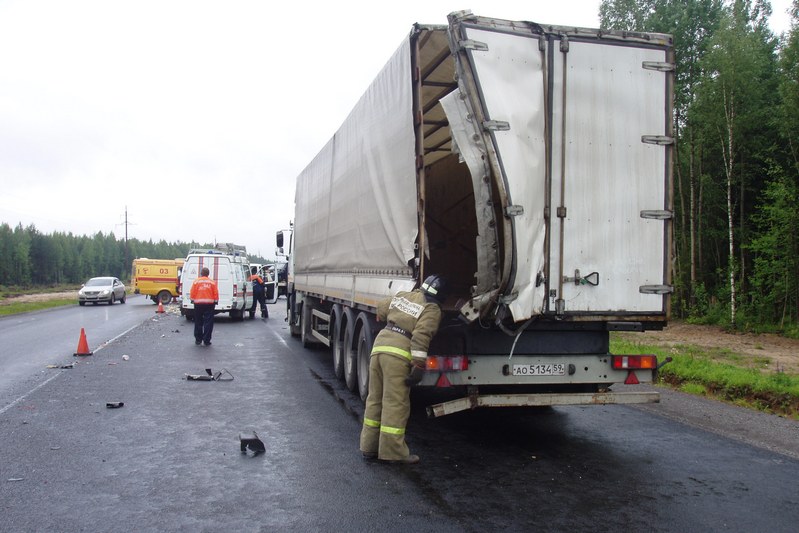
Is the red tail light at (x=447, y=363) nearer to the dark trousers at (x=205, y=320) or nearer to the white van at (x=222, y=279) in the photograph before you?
the dark trousers at (x=205, y=320)

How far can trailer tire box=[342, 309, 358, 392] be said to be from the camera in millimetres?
8605

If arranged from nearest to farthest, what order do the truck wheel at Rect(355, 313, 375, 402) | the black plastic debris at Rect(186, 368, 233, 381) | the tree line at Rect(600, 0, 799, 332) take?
the truck wheel at Rect(355, 313, 375, 402) → the black plastic debris at Rect(186, 368, 233, 381) → the tree line at Rect(600, 0, 799, 332)

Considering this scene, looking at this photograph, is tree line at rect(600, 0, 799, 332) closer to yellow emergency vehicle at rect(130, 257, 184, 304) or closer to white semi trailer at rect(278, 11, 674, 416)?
white semi trailer at rect(278, 11, 674, 416)

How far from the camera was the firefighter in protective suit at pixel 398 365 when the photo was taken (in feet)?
18.2

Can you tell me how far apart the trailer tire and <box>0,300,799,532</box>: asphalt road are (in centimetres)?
19

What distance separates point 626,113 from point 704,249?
20024 millimetres

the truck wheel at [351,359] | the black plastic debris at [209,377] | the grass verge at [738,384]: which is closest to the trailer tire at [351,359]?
the truck wheel at [351,359]

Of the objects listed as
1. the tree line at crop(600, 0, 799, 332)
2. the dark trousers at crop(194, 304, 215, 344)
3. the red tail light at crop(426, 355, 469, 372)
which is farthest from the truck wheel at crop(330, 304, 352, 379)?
the tree line at crop(600, 0, 799, 332)

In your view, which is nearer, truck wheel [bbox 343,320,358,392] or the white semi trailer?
the white semi trailer

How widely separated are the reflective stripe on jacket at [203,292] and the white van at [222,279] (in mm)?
7415

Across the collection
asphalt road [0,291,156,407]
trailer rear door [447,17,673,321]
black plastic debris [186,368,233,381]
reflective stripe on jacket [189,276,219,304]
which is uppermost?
trailer rear door [447,17,673,321]

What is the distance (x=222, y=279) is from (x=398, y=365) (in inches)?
721

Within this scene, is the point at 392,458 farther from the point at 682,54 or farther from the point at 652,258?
the point at 682,54

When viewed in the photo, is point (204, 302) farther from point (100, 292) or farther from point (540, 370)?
point (100, 292)
